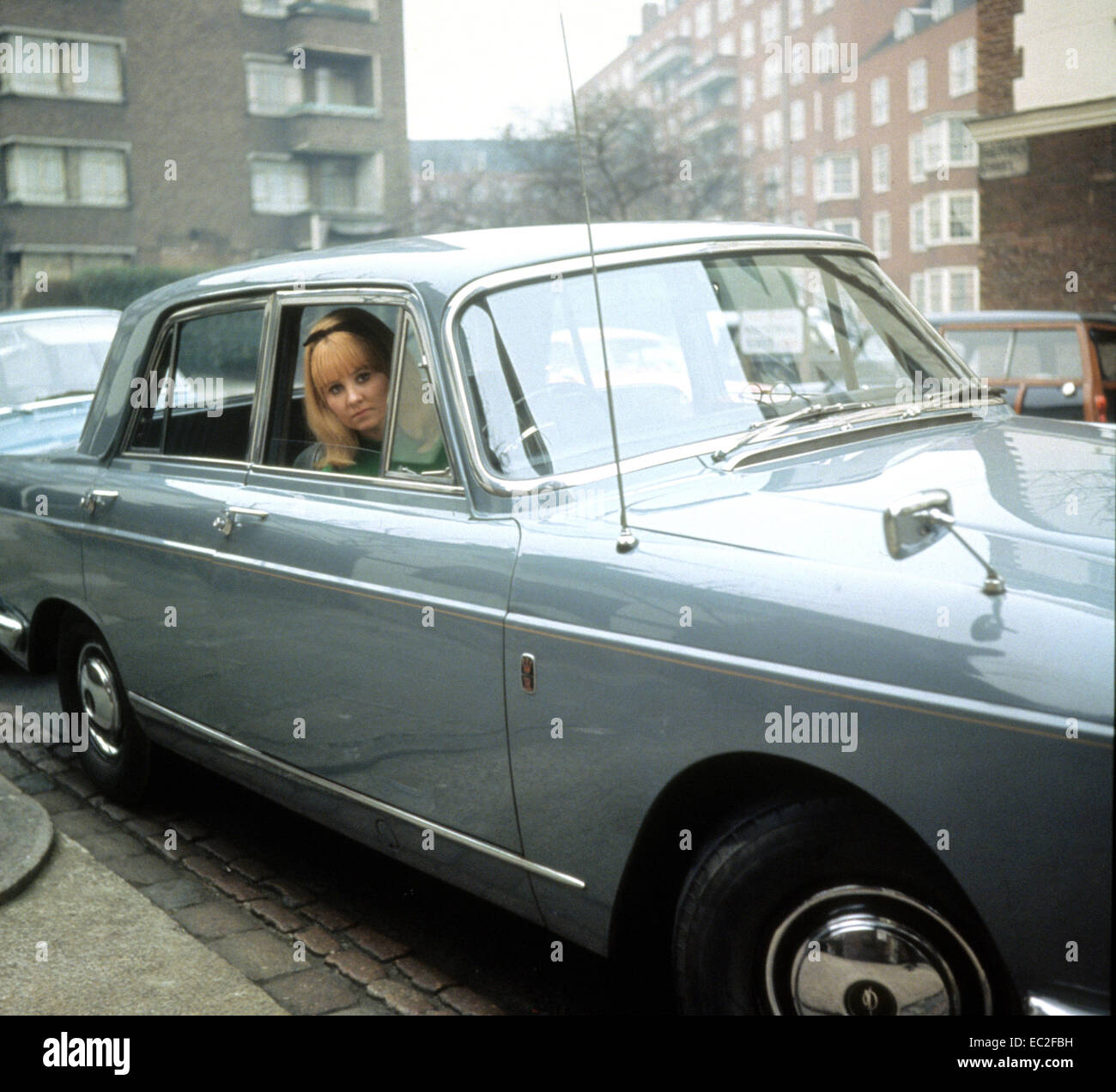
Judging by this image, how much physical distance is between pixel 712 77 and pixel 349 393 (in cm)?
8119

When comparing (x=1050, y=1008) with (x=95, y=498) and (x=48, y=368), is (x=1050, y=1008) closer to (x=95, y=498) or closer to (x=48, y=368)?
(x=95, y=498)

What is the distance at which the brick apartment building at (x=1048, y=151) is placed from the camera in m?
20.1

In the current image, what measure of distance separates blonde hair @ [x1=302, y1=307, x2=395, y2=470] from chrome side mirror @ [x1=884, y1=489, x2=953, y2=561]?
5.36ft

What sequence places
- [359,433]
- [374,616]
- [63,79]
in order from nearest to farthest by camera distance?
[374,616] → [359,433] → [63,79]

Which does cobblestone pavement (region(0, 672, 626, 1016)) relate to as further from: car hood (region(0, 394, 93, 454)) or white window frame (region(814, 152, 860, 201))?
white window frame (region(814, 152, 860, 201))

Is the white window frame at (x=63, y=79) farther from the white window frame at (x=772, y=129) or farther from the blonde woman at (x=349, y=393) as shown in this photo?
the blonde woman at (x=349, y=393)

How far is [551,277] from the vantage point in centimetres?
332

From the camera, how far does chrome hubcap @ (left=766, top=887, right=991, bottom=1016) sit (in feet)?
7.36

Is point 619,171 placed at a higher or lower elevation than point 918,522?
higher

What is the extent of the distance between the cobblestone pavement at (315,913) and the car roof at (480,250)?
1709 mm

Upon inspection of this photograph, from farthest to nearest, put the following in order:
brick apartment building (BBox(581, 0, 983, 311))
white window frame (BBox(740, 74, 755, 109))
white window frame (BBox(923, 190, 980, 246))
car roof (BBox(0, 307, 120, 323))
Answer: white window frame (BBox(740, 74, 755, 109))
white window frame (BBox(923, 190, 980, 246))
brick apartment building (BBox(581, 0, 983, 311))
car roof (BBox(0, 307, 120, 323))

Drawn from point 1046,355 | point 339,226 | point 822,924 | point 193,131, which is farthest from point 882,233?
point 822,924

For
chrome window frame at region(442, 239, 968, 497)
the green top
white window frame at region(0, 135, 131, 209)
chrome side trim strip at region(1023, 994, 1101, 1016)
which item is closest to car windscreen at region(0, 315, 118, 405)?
the green top

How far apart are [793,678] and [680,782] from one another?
0.38m
